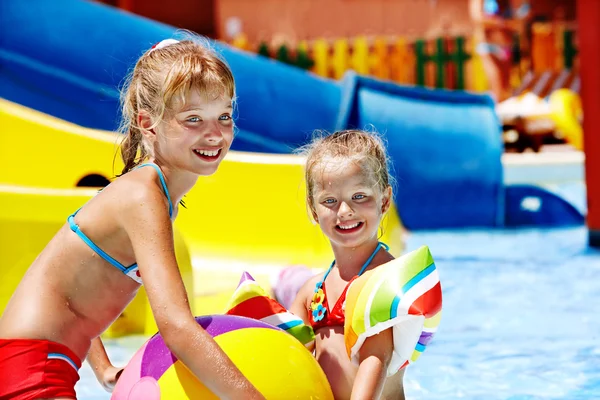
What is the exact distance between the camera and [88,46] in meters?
6.27

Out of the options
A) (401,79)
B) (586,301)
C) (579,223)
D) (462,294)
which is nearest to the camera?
(586,301)

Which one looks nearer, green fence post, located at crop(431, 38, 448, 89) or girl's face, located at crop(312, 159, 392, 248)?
girl's face, located at crop(312, 159, 392, 248)

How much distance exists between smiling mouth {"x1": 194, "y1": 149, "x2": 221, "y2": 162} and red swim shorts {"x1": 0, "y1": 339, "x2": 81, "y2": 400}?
0.57 meters

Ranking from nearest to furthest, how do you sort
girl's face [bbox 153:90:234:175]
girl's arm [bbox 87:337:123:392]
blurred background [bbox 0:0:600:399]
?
1. girl's face [bbox 153:90:234:175]
2. girl's arm [bbox 87:337:123:392]
3. blurred background [bbox 0:0:600:399]

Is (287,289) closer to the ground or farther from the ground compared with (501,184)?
farther from the ground

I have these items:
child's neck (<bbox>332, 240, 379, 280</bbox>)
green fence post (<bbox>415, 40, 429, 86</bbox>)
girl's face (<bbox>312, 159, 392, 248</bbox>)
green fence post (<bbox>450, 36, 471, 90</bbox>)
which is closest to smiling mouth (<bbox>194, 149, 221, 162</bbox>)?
girl's face (<bbox>312, 159, 392, 248</bbox>)

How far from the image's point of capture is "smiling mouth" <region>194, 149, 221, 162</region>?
222 cm

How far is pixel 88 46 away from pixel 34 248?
2863 mm

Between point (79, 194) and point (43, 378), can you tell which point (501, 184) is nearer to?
point (79, 194)

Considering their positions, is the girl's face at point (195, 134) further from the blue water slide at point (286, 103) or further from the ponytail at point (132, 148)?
the blue water slide at point (286, 103)

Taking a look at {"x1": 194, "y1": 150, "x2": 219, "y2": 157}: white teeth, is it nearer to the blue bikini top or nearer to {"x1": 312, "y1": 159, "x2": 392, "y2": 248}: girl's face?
the blue bikini top

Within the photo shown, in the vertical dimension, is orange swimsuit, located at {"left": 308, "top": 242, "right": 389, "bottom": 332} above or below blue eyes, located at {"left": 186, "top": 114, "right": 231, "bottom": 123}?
below

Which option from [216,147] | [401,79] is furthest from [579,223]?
[401,79]

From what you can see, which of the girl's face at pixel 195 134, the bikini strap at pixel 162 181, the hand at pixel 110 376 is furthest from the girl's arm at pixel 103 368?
the girl's face at pixel 195 134
